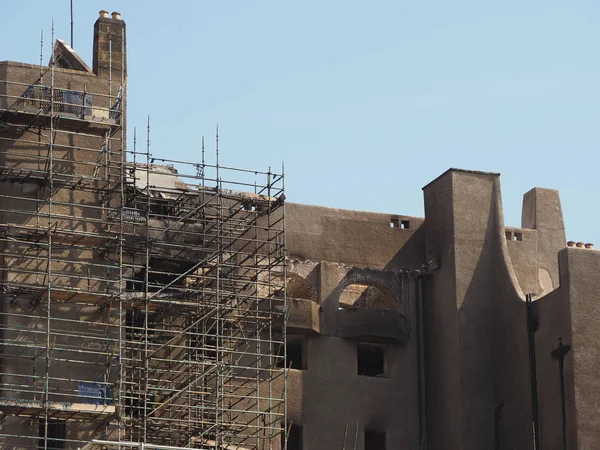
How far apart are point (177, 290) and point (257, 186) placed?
12.3 ft

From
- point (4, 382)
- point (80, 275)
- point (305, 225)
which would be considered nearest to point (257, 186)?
point (305, 225)

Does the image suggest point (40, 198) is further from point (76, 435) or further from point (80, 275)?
point (76, 435)

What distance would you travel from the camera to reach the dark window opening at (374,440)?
4678 cm

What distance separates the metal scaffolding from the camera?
4094 cm

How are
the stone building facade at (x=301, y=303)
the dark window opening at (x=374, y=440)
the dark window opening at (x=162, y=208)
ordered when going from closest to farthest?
the stone building facade at (x=301, y=303) < the dark window opening at (x=162, y=208) < the dark window opening at (x=374, y=440)

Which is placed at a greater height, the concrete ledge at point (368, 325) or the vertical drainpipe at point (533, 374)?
the concrete ledge at point (368, 325)

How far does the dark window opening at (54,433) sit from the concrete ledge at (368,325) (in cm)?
907

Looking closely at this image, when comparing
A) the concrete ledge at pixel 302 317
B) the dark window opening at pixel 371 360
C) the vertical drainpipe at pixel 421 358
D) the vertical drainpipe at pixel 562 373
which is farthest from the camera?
the dark window opening at pixel 371 360

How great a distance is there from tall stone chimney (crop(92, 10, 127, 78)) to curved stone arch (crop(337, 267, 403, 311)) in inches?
346

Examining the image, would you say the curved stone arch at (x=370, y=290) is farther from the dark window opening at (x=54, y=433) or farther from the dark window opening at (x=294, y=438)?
the dark window opening at (x=54, y=433)

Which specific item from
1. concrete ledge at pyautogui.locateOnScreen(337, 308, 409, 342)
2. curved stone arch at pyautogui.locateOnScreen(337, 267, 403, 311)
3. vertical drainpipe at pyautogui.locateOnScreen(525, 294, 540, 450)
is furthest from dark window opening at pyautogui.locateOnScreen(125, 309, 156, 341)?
vertical drainpipe at pyautogui.locateOnScreen(525, 294, 540, 450)

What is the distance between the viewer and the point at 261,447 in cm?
4438

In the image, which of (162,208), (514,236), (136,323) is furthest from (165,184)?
(514,236)

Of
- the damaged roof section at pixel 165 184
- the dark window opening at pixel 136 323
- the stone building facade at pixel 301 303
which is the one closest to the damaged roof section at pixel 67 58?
the stone building facade at pixel 301 303
